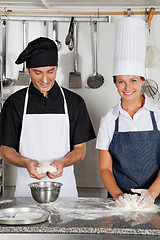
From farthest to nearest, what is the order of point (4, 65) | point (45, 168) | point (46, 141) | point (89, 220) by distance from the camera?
point (4, 65) < point (46, 141) < point (45, 168) < point (89, 220)

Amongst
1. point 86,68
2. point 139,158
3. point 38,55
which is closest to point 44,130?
point 38,55

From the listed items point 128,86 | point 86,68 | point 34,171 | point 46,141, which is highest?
point 86,68

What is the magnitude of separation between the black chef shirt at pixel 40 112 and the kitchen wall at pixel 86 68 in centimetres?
Result: 112

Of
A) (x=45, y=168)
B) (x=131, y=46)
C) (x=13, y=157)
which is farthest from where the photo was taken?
(x=13, y=157)

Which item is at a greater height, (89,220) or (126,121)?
(126,121)

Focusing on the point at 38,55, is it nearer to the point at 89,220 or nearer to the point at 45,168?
the point at 45,168

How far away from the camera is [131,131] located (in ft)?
6.91

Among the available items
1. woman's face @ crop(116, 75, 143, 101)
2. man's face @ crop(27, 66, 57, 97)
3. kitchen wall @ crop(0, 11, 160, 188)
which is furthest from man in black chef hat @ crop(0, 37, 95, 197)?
kitchen wall @ crop(0, 11, 160, 188)

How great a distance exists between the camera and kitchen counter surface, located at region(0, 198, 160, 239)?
1360 mm

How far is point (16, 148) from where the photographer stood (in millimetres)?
2342

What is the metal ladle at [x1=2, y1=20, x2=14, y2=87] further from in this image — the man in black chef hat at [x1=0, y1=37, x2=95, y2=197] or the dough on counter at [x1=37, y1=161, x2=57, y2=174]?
the dough on counter at [x1=37, y1=161, x2=57, y2=174]

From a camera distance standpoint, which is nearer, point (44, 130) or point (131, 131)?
point (131, 131)

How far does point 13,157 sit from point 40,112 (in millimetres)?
341

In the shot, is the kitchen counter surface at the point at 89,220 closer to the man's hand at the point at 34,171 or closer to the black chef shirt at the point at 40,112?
the man's hand at the point at 34,171
